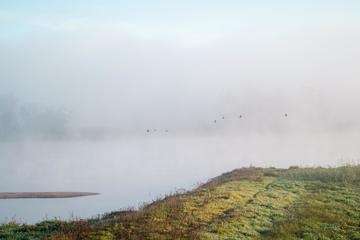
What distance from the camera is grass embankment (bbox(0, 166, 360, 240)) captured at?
1838cm

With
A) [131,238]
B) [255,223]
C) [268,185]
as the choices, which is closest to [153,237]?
[131,238]

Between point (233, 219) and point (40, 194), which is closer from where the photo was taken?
point (233, 219)

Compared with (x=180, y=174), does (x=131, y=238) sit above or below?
below

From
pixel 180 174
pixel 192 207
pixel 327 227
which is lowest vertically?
pixel 327 227

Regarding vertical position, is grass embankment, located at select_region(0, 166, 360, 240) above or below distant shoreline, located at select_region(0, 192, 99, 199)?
below

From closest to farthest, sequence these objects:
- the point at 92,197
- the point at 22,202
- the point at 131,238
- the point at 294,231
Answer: the point at 131,238 < the point at 294,231 < the point at 22,202 < the point at 92,197

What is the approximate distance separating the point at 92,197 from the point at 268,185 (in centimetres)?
3664

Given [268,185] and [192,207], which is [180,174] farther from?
[192,207]

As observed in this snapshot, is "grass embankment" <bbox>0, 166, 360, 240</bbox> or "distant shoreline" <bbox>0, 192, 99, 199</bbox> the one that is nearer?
"grass embankment" <bbox>0, 166, 360, 240</bbox>

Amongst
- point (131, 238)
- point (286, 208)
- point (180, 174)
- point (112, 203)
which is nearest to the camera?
point (131, 238)

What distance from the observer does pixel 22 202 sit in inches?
2329

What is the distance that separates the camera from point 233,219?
21.0 m

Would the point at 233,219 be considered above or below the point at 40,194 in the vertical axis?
below

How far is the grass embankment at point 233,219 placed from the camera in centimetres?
1838
